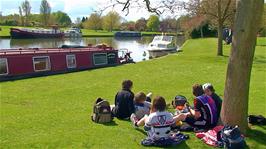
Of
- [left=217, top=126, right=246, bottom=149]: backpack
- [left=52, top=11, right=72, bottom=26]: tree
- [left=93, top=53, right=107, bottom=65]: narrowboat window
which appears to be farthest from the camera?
[left=52, top=11, right=72, bottom=26]: tree

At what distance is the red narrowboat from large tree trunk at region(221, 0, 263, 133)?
48.7 feet

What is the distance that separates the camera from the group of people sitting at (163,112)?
7254 millimetres

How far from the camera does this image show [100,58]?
26875 mm

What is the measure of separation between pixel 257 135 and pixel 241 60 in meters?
1.60

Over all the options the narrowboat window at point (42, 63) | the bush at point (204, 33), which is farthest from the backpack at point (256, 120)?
the bush at point (204, 33)

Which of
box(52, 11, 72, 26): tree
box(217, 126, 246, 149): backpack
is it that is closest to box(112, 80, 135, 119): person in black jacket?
box(217, 126, 246, 149): backpack

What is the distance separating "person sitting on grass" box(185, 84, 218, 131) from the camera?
315 inches

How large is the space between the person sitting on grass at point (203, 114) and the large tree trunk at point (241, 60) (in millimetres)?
335

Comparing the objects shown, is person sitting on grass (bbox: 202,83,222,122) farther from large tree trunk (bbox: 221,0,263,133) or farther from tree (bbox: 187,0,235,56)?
tree (bbox: 187,0,235,56)

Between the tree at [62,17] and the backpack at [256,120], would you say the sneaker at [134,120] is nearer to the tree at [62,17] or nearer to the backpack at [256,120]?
the backpack at [256,120]

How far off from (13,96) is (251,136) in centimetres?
909

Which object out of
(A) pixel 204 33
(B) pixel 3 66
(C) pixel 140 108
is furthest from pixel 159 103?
(A) pixel 204 33

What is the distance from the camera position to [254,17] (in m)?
7.18

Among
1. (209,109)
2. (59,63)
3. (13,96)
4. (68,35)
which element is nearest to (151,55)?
(59,63)
